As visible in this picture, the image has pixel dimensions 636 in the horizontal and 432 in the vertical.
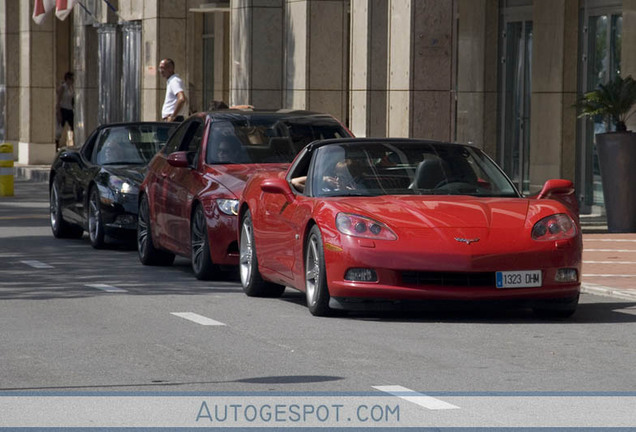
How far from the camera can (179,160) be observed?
49.7ft

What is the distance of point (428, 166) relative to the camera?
494 inches

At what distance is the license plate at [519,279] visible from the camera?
1134cm

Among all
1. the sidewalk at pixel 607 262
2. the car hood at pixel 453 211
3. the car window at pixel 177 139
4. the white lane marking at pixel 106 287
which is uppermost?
the car window at pixel 177 139

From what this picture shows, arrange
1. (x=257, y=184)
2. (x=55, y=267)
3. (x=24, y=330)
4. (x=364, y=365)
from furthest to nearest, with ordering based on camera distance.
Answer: (x=55, y=267), (x=257, y=184), (x=24, y=330), (x=364, y=365)

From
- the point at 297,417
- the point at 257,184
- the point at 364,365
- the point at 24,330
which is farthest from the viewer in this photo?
the point at 257,184

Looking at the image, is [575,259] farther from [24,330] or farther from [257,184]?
[24,330]

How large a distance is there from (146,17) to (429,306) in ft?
76.2

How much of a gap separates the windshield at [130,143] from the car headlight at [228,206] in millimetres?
4991

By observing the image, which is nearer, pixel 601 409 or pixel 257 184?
pixel 601 409

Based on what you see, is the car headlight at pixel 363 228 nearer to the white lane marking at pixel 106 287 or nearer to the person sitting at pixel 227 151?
the white lane marking at pixel 106 287

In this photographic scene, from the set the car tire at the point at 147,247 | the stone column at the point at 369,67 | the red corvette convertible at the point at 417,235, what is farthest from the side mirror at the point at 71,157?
the red corvette convertible at the point at 417,235

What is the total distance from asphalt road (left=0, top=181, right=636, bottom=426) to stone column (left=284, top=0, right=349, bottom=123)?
12209 millimetres

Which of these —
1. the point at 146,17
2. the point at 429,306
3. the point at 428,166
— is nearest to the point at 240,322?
the point at 429,306

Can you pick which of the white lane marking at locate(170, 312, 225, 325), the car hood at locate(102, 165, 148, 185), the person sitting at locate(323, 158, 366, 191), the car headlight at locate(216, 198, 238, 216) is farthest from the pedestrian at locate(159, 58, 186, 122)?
the white lane marking at locate(170, 312, 225, 325)
